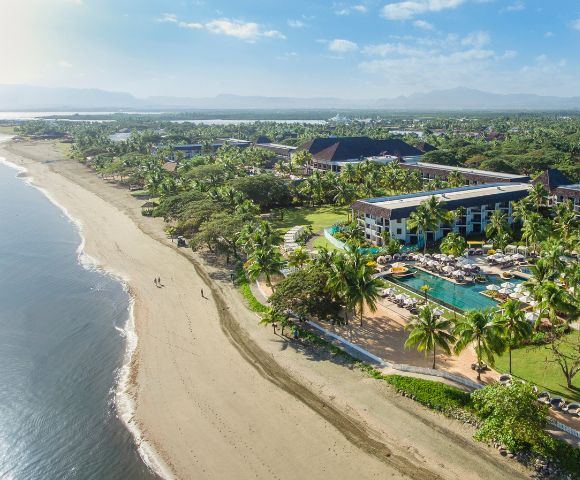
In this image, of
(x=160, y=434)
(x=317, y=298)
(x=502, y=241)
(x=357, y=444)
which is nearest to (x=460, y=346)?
(x=357, y=444)

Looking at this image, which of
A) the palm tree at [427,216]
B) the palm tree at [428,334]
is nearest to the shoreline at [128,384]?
the palm tree at [428,334]

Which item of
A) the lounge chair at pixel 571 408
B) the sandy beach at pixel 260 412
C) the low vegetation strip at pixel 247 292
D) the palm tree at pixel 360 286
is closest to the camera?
the sandy beach at pixel 260 412

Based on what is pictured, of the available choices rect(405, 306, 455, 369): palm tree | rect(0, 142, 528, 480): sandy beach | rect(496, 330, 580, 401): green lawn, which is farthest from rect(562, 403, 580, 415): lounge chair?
rect(405, 306, 455, 369): palm tree

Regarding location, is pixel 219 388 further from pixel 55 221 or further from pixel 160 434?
pixel 55 221

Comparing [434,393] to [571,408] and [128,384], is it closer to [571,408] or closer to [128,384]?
[571,408]

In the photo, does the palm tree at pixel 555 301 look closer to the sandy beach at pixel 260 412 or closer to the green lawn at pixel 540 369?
the green lawn at pixel 540 369
